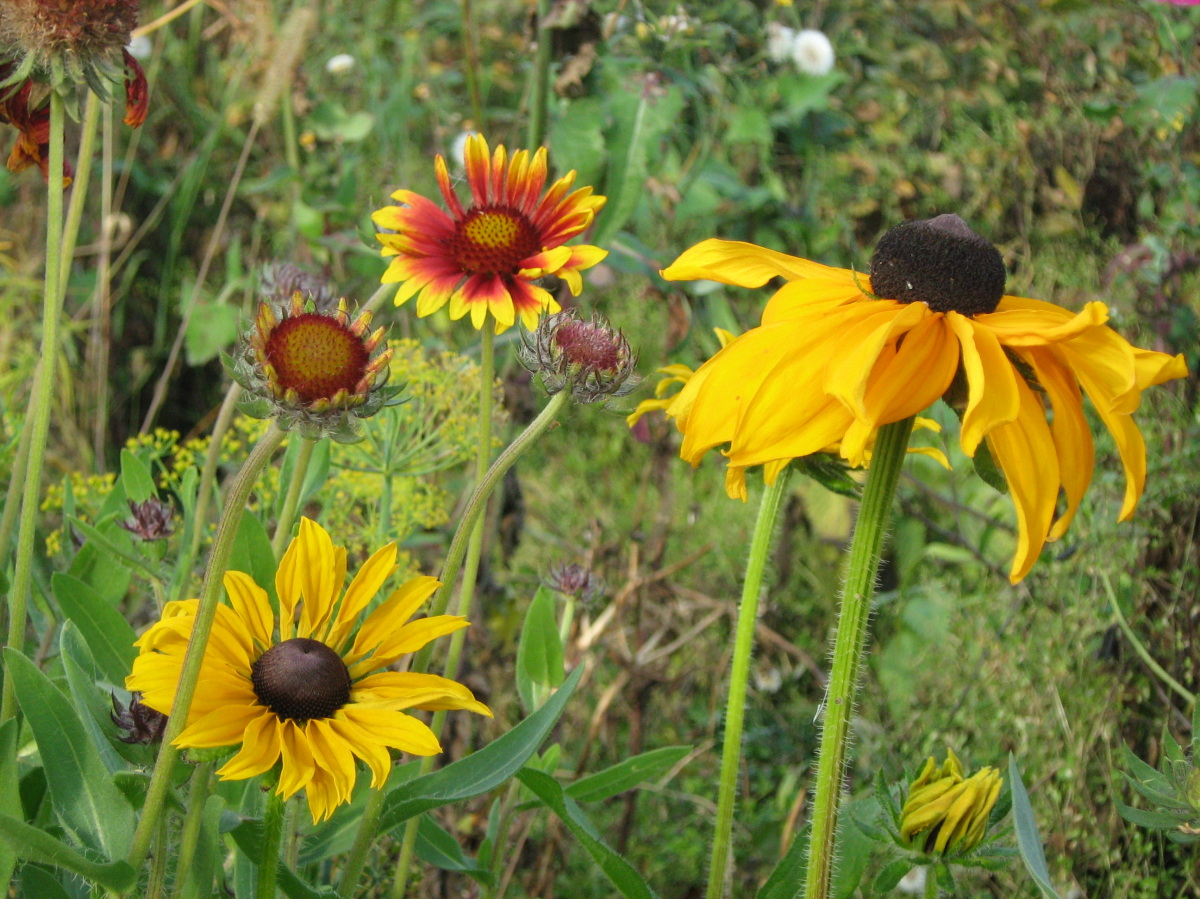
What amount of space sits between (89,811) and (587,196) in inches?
28.2

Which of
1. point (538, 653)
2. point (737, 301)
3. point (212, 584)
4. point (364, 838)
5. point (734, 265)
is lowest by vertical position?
point (364, 838)

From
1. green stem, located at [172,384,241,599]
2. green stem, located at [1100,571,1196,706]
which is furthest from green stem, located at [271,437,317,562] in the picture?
green stem, located at [1100,571,1196,706]

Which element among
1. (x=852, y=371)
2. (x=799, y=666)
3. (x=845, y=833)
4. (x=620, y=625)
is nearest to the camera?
(x=852, y=371)

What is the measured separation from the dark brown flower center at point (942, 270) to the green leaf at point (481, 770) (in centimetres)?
40

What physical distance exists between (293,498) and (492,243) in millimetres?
315

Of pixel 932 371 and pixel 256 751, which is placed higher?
pixel 932 371

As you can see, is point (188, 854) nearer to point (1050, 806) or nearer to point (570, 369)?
point (570, 369)

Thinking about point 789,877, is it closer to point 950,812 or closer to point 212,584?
point 950,812

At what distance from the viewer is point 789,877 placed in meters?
1.10

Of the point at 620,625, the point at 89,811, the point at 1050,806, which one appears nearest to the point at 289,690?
the point at 89,811

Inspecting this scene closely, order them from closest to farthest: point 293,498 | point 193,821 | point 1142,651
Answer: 1. point 193,821
2. point 293,498
3. point 1142,651

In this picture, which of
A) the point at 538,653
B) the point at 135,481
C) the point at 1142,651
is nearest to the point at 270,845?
the point at 538,653

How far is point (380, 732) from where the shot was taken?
82 cm

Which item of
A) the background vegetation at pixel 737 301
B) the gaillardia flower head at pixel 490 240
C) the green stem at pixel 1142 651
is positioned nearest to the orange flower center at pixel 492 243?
the gaillardia flower head at pixel 490 240
